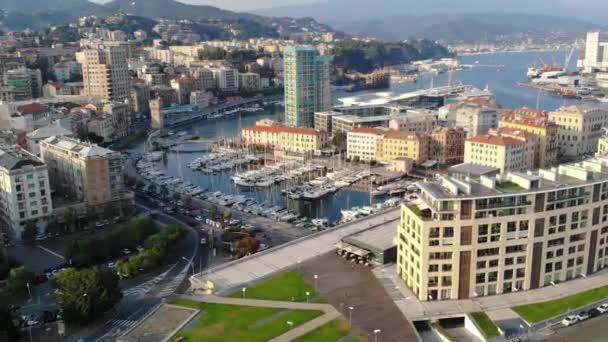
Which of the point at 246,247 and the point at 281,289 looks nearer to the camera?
the point at 281,289

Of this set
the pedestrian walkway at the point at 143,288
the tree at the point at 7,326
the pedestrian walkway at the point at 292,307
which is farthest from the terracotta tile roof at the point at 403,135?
the tree at the point at 7,326

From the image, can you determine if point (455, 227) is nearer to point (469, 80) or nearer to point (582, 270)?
point (582, 270)

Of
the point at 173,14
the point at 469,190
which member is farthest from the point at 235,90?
the point at 173,14

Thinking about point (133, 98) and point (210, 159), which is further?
point (133, 98)

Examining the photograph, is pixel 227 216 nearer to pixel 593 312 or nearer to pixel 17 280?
pixel 17 280

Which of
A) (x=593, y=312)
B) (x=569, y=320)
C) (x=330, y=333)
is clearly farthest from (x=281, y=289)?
(x=593, y=312)

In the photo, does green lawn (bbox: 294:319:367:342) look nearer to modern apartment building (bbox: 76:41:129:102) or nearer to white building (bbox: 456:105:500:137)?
white building (bbox: 456:105:500:137)
